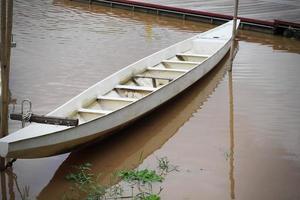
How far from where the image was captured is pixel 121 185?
5.67 metres

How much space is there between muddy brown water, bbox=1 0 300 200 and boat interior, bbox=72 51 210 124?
1.47 ft

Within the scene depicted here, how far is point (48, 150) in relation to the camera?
5.43 meters

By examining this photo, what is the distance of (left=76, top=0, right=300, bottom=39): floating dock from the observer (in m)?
15.4

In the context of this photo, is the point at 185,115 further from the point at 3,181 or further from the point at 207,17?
→ the point at 207,17

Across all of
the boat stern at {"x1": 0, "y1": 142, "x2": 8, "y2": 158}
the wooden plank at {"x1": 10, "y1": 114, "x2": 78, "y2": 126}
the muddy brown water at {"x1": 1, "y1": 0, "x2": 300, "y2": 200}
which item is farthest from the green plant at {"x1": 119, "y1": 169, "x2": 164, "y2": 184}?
the boat stern at {"x1": 0, "y1": 142, "x2": 8, "y2": 158}

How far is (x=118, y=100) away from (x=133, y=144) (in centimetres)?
76

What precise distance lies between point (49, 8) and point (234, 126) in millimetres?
12197

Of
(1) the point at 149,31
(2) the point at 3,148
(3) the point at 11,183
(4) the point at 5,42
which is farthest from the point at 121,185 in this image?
(1) the point at 149,31

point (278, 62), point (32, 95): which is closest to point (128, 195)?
point (32, 95)

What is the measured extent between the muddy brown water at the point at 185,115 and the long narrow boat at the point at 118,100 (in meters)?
0.42

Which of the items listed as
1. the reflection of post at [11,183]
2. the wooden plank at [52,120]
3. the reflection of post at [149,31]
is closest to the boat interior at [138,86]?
the wooden plank at [52,120]

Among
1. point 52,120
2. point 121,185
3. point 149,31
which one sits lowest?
point 121,185

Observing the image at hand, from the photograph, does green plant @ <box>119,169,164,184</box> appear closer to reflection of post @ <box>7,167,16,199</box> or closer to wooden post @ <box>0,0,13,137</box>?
reflection of post @ <box>7,167,16,199</box>

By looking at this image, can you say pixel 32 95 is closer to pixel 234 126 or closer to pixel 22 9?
pixel 234 126
